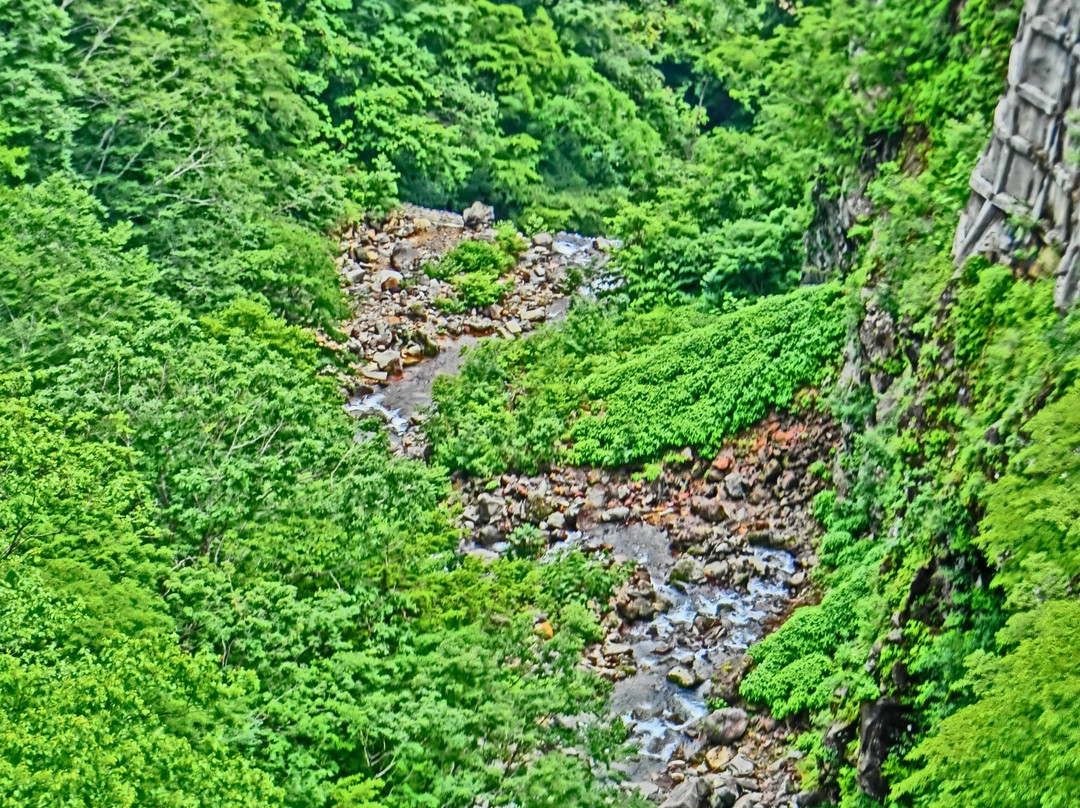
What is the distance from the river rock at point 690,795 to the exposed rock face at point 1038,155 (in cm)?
560

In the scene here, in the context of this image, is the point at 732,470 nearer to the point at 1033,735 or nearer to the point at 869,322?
the point at 869,322

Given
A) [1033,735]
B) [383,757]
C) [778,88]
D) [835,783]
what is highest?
[778,88]

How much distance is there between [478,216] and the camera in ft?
83.1

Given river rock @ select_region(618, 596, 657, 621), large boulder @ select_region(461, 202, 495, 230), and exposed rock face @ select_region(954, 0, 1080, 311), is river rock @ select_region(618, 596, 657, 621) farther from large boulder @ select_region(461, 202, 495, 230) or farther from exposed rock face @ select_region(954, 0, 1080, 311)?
large boulder @ select_region(461, 202, 495, 230)

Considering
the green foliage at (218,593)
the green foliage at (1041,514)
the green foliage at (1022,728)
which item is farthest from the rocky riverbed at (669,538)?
the green foliage at (1041,514)

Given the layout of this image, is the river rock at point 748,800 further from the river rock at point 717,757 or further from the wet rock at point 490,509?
the wet rock at point 490,509

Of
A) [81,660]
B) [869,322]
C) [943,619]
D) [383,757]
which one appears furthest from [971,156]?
[81,660]

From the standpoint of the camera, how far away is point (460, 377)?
64.8ft

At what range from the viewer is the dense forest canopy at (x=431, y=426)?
29.1 ft

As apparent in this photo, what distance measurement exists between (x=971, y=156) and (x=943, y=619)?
515 centimetres

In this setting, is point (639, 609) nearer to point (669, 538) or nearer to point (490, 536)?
point (669, 538)

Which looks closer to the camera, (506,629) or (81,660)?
(81,660)

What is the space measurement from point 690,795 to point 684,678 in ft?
6.86

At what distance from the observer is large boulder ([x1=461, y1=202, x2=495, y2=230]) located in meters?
25.2
